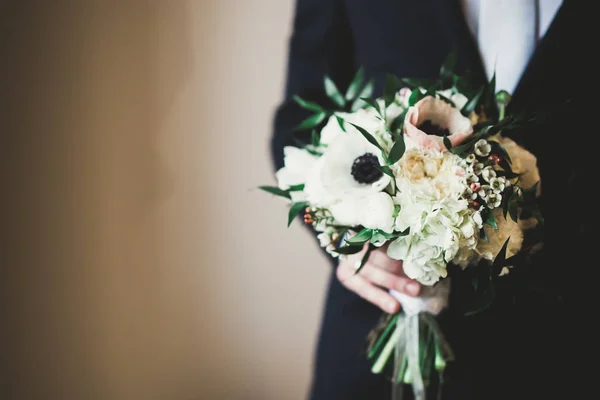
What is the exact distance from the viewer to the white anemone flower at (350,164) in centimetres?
55

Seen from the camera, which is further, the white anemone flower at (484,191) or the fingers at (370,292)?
the fingers at (370,292)

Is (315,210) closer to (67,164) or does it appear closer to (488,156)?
(488,156)

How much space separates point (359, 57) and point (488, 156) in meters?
0.40

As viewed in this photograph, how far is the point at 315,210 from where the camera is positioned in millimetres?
583

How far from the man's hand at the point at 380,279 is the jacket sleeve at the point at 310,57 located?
0.83 feet

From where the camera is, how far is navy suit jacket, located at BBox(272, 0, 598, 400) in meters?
0.60

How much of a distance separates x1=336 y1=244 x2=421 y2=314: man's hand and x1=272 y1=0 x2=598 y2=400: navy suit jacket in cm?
7

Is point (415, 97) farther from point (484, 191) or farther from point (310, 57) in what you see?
point (310, 57)

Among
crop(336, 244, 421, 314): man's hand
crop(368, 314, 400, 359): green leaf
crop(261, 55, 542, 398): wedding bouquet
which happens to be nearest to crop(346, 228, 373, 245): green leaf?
crop(261, 55, 542, 398): wedding bouquet

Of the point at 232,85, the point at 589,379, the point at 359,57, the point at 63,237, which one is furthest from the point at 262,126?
the point at 589,379

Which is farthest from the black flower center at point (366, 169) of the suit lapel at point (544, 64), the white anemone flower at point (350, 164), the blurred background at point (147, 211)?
the blurred background at point (147, 211)

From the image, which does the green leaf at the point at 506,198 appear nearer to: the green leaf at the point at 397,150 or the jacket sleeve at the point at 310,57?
the green leaf at the point at 397,150

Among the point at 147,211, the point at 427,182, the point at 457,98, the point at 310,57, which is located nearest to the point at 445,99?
the point at 457,98

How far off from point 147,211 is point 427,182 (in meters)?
0.78
